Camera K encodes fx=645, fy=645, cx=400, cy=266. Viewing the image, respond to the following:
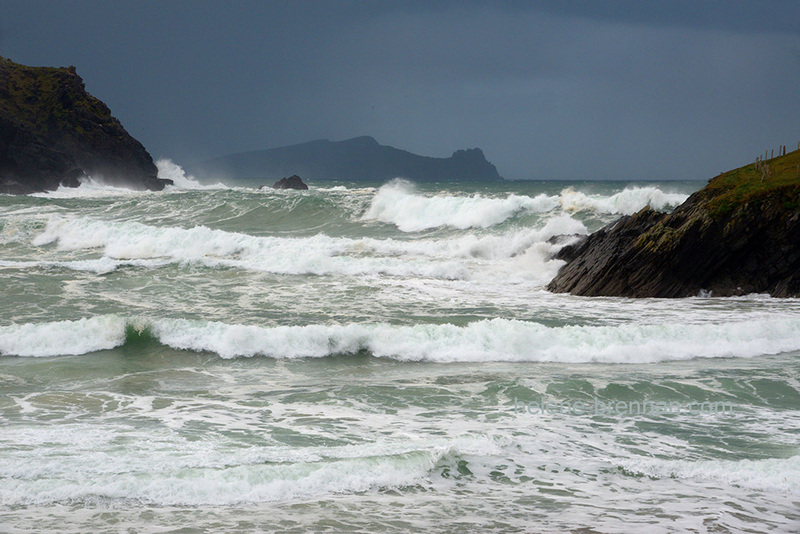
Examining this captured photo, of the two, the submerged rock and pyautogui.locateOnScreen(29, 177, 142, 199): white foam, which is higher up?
the submerged rock

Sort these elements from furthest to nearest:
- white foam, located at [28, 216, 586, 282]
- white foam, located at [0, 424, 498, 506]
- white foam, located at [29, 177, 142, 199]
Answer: white foam, located at [29, 177, 142, 199] → white foam, located at [28, 216, 586, 282] → white foam, located at [0, 424, 498, 506]

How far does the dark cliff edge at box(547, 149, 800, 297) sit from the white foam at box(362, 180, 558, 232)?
48.9 feet

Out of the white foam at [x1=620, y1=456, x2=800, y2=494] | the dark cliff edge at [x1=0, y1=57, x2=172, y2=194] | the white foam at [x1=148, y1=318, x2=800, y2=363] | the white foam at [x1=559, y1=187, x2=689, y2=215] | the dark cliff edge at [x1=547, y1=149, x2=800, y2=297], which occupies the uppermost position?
the dark cliff edge at [x1=0, y1=57, x2=172, y2=194]

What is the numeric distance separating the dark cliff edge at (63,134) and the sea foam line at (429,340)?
6209cm

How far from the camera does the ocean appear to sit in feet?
18.9

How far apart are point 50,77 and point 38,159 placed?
25204 mm

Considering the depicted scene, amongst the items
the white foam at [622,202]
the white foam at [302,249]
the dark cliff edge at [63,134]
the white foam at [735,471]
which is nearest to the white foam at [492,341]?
the white foam at [735,471]

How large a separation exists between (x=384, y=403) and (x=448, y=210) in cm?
2748

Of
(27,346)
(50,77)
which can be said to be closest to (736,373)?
(27,346)

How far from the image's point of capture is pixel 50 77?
8600 cm

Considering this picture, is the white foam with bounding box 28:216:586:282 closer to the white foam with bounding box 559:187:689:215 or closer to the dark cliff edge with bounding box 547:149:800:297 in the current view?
the dark cliff edge with bounding box 547:149:800:297

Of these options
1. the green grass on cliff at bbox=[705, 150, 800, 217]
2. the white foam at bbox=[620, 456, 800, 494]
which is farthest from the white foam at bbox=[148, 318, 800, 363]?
the green grass on cliff at bbox=[705, 150, 800, 217]

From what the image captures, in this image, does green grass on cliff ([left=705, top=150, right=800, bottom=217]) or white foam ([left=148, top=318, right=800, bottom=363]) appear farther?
green grass on cliff ([left=705, top=150, right=800, bottom=217])

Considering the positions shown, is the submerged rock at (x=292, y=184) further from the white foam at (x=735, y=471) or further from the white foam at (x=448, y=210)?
the white foam at (x=735, y=471)
